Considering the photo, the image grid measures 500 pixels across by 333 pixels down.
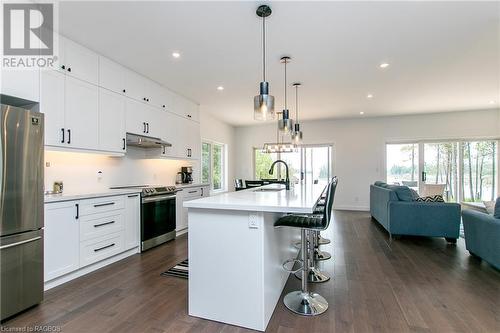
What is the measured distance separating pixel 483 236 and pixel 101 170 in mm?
5025

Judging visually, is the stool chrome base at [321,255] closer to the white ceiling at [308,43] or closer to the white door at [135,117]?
the white ceiling at [308,43]

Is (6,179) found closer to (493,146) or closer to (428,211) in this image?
(428,211)

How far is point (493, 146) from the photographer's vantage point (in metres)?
6.52

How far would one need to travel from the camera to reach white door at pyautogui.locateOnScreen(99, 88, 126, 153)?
3.35 m

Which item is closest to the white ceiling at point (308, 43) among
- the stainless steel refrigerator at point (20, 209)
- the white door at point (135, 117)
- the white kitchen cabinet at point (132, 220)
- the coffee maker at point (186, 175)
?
the white door at point (135, 117)

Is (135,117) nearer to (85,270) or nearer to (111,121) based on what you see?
(111,121)

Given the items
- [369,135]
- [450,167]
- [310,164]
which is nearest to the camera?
[450,167]

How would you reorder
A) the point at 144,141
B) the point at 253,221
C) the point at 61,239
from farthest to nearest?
1. the point at 144,141
2. the point at 61,239
3. the point at 253,221

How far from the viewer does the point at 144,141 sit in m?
3.87

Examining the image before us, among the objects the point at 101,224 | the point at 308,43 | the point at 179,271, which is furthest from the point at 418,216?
the point at 101,224

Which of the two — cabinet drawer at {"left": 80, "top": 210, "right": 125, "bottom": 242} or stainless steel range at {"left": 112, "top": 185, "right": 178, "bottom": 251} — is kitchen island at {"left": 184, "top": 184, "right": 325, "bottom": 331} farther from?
stainless steel range at {"left": 112, "top": 185, "right": 178, "bottom": 251}

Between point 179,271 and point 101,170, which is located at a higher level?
point 101,170

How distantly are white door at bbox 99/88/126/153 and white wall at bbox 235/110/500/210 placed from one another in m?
5.40

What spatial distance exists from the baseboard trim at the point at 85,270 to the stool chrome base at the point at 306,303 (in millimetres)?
2245
